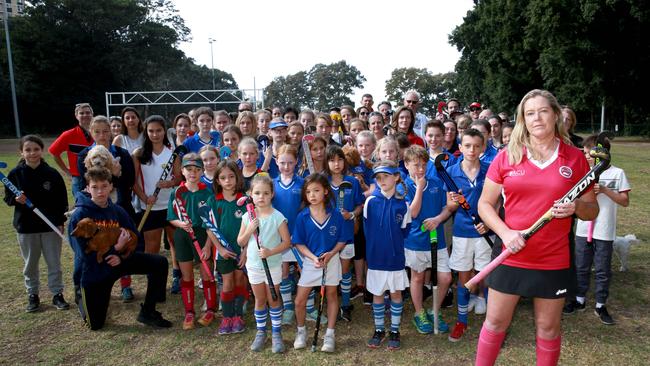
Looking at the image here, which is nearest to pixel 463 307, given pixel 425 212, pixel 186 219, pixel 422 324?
pixel 422 324

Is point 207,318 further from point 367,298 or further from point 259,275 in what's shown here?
point 367,298

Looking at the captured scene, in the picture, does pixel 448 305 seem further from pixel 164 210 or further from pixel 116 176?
pixel 116 176

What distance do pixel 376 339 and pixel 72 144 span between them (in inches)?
204

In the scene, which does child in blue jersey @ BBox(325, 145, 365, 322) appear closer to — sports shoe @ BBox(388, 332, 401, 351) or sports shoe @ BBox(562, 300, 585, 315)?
sports shoe @ BBox(388, 332, 401, 351)

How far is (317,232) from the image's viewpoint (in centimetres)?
424

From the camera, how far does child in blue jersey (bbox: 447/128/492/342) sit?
4.52 metres

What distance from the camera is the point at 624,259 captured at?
237 inches

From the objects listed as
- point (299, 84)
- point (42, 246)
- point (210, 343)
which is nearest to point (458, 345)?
point (210, 343)

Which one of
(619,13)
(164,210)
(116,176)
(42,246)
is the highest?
(619,13)

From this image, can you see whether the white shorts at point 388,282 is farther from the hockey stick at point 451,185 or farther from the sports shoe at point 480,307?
the sports shoe at point 480,307

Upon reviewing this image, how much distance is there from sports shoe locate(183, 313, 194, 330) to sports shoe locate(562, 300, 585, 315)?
4186mm

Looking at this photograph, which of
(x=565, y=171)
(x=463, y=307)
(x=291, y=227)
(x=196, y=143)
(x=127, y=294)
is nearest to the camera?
(x=565, y=171)

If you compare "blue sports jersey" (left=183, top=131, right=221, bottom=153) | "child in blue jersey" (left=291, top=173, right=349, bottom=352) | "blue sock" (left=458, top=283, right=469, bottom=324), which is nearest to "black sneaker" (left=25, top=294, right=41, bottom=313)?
"blue sports jersey" (left=183, top=131, right=221, bottom=153)

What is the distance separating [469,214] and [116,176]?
4088 mm
